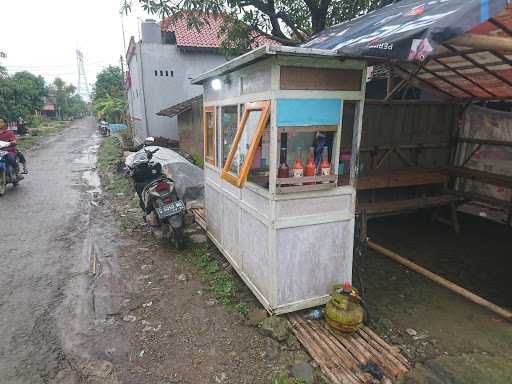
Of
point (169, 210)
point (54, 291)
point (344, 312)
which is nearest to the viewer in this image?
point (344, 312)

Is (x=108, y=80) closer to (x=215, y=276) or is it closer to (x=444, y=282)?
(x=215, y=276)

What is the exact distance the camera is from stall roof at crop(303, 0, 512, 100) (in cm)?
222

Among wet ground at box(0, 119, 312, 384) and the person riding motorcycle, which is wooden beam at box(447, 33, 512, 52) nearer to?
wet ground at box(0, 119, 312, 384)

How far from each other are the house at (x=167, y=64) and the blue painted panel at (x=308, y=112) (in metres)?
12.4

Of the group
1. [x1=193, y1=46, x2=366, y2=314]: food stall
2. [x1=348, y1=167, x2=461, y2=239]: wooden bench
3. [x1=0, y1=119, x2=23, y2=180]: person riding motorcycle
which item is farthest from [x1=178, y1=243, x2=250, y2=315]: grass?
[x1=0, y1=119, x2=23, y2=180]: person riding motorcycle

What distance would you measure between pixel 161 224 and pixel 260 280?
9.08 feet

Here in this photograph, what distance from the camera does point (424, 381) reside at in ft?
9.35

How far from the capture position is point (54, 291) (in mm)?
4262

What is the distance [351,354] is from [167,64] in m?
14.6

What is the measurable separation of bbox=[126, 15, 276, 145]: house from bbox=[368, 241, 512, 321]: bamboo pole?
11.8 metres

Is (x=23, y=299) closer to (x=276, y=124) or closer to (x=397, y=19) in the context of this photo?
(x=276, y=124)

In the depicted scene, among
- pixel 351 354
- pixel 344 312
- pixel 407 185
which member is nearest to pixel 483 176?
pixel 407 185

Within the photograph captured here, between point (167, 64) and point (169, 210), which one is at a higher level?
point (167, 64)

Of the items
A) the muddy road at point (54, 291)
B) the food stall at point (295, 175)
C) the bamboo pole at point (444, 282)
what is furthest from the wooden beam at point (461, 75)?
the muddy road at point (54, 291)
